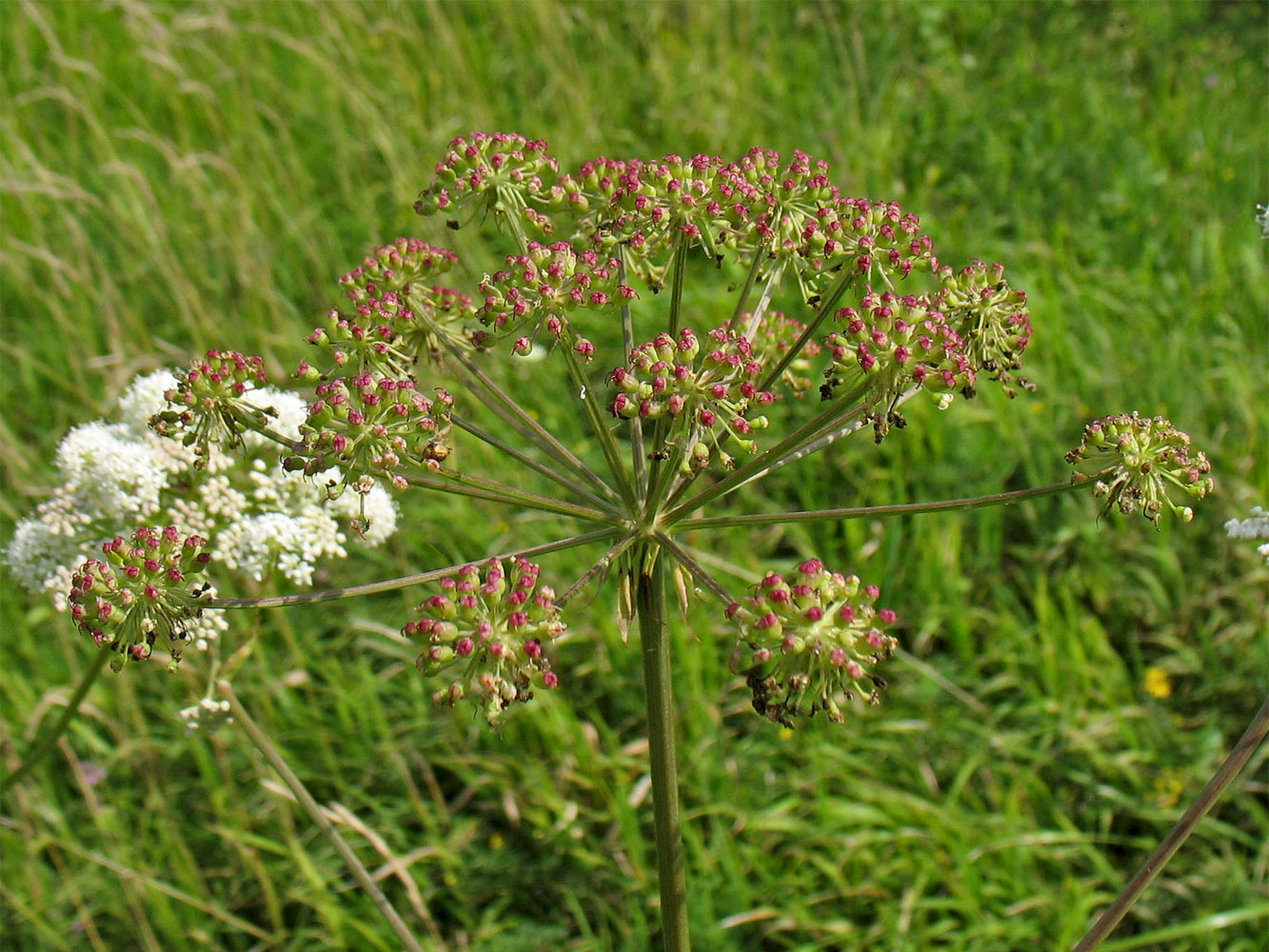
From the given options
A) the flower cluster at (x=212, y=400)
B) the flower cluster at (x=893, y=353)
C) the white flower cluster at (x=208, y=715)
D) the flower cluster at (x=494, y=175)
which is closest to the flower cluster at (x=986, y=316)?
the flower cluster at (x=893, y=353)

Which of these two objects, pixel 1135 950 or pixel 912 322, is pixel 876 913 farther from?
pixel 912 322

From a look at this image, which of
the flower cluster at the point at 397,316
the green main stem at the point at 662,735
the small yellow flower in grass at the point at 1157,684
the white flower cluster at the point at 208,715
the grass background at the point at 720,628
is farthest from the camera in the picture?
the small yellow flower in grass at the point at 1157,684

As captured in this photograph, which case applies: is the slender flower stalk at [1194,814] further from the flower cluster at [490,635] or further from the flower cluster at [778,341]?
the flower cluster at [778,341]

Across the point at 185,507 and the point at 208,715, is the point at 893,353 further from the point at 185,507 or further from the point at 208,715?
the point at 208,715

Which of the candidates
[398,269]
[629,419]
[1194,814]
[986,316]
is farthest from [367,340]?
[1194,814]

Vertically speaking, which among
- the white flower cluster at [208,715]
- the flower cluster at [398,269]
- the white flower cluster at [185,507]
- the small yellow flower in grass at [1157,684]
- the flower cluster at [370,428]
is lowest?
the white flower cluster at [208,715]

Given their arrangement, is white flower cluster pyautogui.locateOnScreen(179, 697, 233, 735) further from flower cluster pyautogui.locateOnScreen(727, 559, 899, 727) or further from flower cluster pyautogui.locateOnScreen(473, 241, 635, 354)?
flower cluster pyautogui.locateOnScreen(727, 559, 899, 727)

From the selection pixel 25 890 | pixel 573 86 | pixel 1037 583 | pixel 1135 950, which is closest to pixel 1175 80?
pixel 573 86
